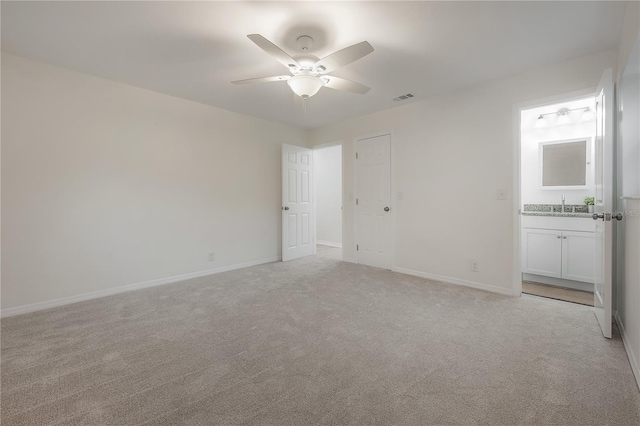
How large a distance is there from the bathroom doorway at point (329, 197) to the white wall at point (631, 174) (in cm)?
490

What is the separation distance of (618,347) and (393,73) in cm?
304

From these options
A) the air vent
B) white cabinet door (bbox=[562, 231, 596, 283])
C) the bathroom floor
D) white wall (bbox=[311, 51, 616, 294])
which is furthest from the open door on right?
the air vent

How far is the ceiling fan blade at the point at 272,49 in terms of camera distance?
74.1 inches

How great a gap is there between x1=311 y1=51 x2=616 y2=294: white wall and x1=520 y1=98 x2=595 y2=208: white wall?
2.64 ft

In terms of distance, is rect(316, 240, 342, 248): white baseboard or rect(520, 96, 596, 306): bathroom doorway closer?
rect(520, 96, 596, 306): bathroom doorway

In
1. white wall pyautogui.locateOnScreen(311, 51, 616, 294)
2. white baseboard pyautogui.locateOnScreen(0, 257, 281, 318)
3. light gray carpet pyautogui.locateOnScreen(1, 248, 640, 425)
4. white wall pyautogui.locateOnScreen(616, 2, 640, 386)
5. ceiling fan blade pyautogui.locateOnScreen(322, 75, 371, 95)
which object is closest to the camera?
light gray carpet pyautogui.locateOnScreen(1, 248, 640, 425)

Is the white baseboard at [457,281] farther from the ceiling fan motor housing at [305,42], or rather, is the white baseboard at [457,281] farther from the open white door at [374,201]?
the ceiling fan motor housing at [305,42]

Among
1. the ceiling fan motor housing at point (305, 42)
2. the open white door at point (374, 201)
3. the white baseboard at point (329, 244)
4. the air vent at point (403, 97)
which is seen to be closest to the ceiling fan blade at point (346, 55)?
the ceiling fan motor housing at point (305, 42)

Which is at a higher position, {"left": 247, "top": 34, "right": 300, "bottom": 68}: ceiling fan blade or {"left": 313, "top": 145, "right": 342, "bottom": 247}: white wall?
{"left": 247, "top": 34, "right": 300, "bottom": 68}: ceiling fan blade

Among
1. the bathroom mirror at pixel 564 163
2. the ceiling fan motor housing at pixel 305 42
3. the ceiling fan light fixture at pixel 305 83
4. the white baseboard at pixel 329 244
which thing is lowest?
the white baseboard at pixel 329 244

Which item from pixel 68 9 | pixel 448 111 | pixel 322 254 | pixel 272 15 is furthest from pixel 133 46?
pixel 322 254

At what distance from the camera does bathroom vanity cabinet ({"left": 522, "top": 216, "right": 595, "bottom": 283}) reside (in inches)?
135

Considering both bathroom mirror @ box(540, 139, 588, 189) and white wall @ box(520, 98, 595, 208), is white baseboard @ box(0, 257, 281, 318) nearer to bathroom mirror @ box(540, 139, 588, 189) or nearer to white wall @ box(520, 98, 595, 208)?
white wall @ box(520, 98, 595, 208)

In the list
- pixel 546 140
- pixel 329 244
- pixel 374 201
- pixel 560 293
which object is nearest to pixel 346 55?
pixel 374 201
